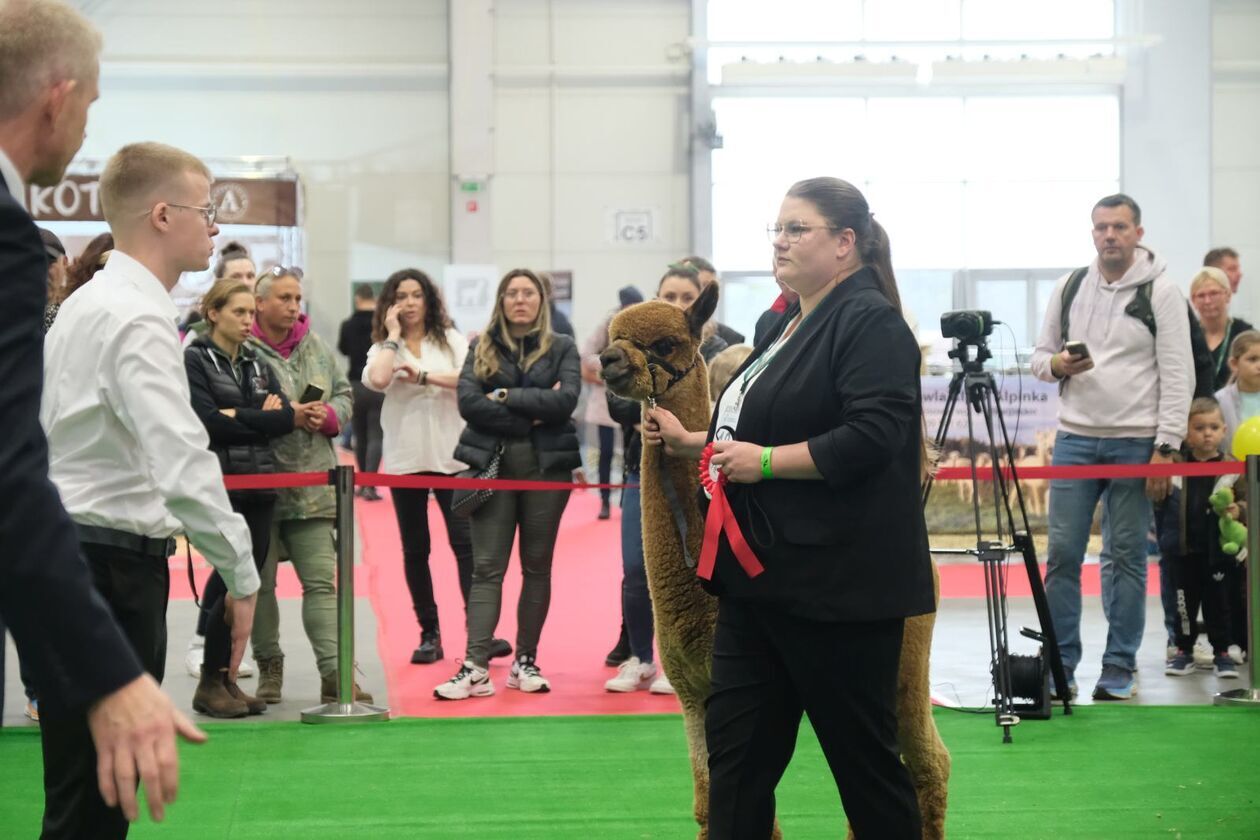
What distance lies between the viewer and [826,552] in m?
2.74

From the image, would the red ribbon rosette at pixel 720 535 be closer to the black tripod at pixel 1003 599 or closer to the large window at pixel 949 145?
the black tripod at pixel 1003 599

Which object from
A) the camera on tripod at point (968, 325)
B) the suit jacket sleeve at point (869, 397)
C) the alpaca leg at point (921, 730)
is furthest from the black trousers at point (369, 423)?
the suit jacket sleeve at point (869, 397)

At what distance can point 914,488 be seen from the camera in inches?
112

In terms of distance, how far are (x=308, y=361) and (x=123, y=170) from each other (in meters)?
3.29

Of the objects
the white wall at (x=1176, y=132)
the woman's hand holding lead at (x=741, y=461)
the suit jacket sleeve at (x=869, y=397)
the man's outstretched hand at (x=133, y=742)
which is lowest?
the man's outstretched hand at (x=133, y=742)

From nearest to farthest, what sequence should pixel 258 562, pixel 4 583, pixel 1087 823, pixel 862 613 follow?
pixel 4 583
pixel 862 613
pixel 1087 823
pixel 258 562

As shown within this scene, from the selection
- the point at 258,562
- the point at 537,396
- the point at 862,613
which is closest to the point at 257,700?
the point at 258,562

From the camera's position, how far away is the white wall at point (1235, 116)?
18.0m

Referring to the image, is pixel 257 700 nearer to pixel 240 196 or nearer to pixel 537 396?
pixel 537 396

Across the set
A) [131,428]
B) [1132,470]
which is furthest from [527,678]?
[131,428]

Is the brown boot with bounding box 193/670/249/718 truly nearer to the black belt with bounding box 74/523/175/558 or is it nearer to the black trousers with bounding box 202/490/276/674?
the black trousers with bounding box 202/490/276/674

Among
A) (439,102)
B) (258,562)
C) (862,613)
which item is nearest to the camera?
(862,613)

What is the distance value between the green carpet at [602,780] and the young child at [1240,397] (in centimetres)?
116

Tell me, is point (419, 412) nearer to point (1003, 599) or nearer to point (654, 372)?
point (1003, 599)
